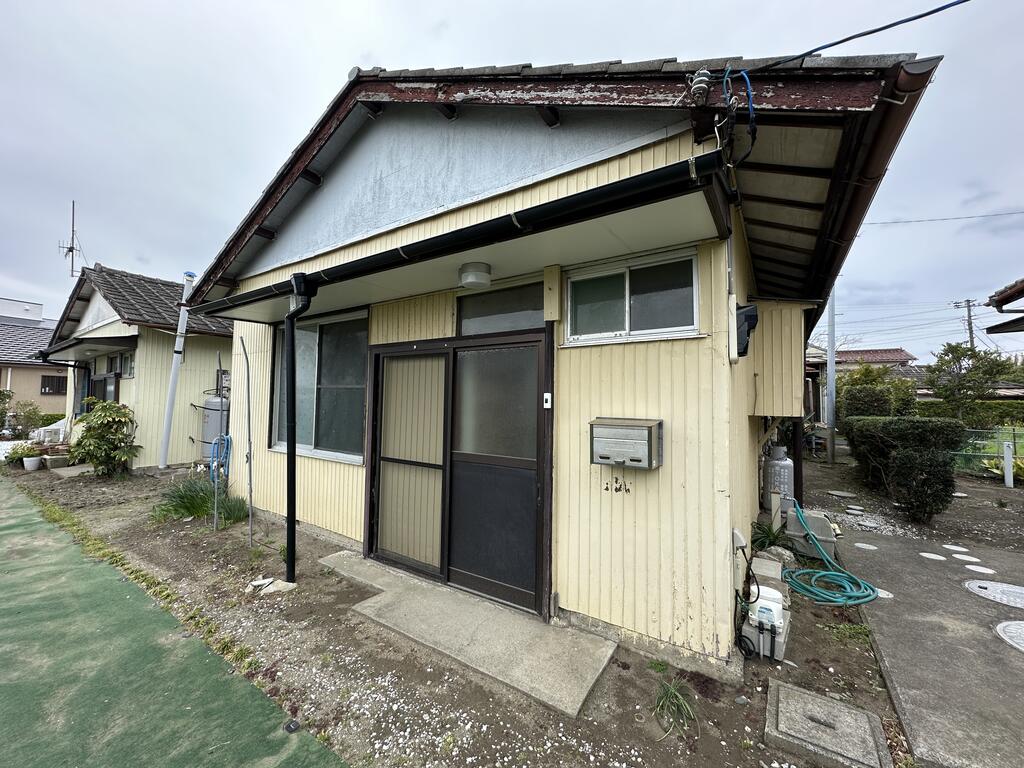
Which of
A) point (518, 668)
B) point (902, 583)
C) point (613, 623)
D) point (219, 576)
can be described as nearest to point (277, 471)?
point (219, 576)

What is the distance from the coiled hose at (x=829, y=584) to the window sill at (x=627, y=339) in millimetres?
2747

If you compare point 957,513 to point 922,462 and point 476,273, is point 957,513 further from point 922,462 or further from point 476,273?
point 476,273

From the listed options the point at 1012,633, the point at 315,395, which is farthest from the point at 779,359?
the point at 315,395

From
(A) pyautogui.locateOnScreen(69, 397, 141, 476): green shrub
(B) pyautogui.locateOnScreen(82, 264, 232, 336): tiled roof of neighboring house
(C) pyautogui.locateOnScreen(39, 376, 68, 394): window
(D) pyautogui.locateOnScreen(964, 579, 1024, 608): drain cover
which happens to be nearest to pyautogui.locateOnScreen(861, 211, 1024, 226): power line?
(D) pyautogui.locateOnScreen(964, 579, 1024, 608): drain cover

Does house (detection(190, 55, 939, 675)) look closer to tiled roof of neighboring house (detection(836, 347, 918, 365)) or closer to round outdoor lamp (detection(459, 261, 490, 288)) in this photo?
round outdoor lamp (detection(459, 261, 490, 288))

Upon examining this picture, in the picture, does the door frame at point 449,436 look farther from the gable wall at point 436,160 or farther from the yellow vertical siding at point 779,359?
the yellow vertical siding at point 779,359

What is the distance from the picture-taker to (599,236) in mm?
2402

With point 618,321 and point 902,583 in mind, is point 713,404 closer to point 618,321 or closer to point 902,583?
point 618,321

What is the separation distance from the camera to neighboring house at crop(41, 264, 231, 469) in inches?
332

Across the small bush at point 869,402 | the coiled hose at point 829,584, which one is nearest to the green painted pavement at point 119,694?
the coiled hose at point 829,584

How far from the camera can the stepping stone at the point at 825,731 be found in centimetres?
178

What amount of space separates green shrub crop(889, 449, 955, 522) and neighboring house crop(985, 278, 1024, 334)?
1.72 metres

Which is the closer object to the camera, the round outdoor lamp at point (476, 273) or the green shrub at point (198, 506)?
the round outdoor lamp at point (476, 273)

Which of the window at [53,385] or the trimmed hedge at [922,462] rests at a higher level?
the window at [53,385]
